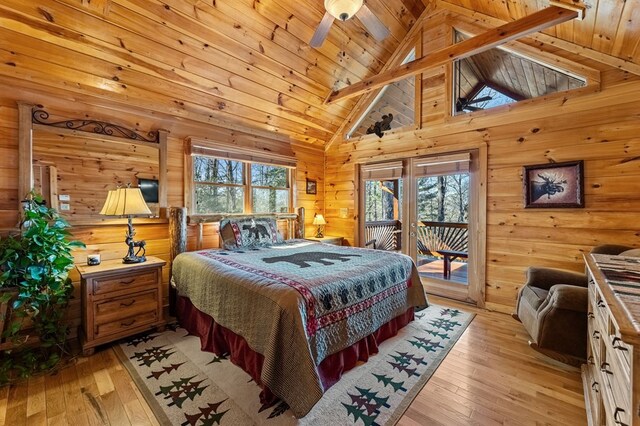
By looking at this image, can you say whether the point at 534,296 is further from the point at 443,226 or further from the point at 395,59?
the point at 395,59

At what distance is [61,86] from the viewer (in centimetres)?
255

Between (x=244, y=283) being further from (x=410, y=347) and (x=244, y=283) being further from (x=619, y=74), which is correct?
(x=619, y=74)

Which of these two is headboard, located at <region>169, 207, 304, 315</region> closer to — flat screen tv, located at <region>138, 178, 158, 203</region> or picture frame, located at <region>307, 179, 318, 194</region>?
flat screen tv, located at <region>138, 178, 158, 203</region>

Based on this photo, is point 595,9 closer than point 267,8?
Yes

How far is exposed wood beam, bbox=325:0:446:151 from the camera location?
3.86m

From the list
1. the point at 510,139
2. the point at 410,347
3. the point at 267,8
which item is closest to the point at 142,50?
the point at 267,8

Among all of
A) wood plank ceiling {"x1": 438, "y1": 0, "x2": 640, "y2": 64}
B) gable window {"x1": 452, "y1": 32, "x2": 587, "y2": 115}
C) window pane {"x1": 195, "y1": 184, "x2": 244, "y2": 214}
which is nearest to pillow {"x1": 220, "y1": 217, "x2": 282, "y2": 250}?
window pane {"x1": 195, "y1": 184, "x2": 244, "y2": 214}

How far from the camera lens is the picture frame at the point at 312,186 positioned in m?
4.97

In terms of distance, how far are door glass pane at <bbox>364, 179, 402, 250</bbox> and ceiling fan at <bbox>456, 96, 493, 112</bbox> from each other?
1252mm

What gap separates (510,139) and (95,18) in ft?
14.1

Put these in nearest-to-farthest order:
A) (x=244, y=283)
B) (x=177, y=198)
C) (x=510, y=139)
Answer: (x=244, y=283) < (x=510, y=139) < (x=177, y=198)

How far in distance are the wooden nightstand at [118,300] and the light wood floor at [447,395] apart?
20 cm

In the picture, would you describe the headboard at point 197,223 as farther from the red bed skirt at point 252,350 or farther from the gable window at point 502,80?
the gable window at point 502,80

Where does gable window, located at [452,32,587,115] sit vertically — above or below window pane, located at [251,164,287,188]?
above
